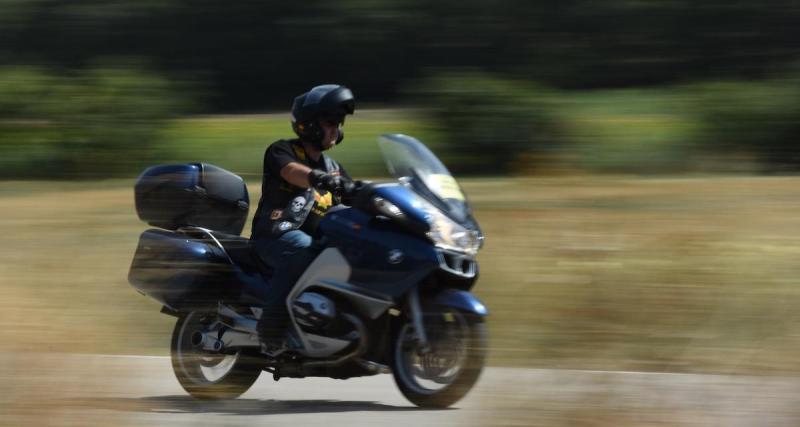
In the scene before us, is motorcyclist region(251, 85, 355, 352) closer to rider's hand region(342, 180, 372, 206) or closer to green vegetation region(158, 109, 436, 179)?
rider's hand region(342, 180, 372, 206)

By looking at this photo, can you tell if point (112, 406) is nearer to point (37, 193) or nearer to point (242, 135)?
point (37, 193)

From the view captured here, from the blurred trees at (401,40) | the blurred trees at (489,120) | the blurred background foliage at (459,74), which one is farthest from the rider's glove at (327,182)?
the blurred trees at (401,40)

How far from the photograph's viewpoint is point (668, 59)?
29.2 meters

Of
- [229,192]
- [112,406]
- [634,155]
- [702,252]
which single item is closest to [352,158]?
[634,155]

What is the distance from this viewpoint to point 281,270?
20.1ft

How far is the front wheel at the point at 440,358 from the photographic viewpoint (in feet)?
18.5

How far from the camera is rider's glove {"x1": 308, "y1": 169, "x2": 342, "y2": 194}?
5867 mm

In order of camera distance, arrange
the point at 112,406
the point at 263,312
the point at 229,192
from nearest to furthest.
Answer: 1. the point at 112,406
2. the point at 263,312
3. the point at 229,192

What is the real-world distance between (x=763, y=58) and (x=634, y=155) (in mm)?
11242

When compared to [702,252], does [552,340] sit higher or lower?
higher

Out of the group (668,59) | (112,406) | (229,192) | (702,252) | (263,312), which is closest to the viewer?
(112,406)

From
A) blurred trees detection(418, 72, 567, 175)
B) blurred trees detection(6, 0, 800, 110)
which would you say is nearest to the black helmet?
blurred trees detection(418, 72, 567, 175)

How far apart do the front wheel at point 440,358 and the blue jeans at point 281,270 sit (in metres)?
0.54

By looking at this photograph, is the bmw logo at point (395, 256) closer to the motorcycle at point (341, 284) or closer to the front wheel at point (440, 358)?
the motorcycle at point (341, 284)
